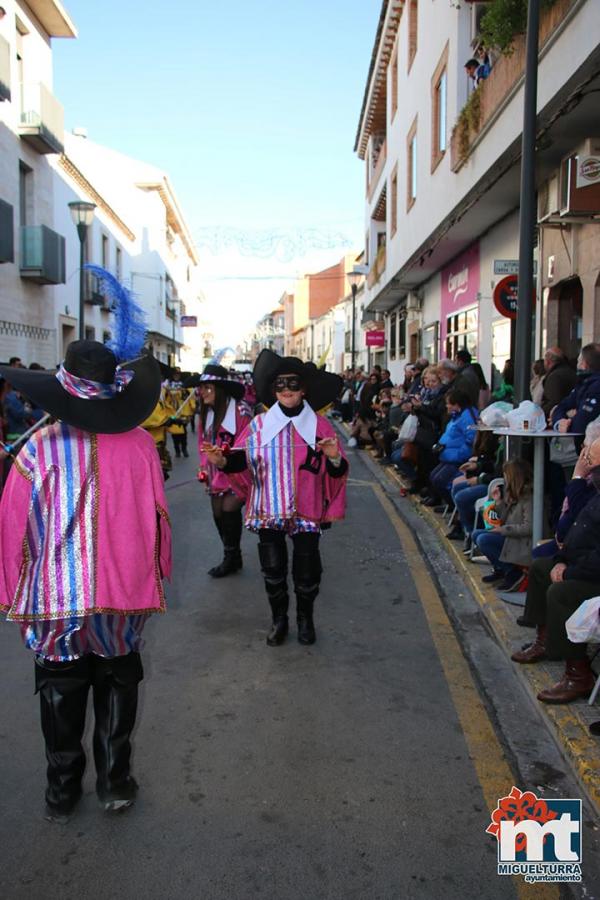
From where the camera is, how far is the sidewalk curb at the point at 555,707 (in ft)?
10.6

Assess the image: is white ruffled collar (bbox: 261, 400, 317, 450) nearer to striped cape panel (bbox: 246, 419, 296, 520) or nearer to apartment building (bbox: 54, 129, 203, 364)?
striped cape panel (bbox: 246, 419, 296, 520)

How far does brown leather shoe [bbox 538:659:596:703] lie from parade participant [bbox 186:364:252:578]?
326cm

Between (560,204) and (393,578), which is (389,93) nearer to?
(560,204)

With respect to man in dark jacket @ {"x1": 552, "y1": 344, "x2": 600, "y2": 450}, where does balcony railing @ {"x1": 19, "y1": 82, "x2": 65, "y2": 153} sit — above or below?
above

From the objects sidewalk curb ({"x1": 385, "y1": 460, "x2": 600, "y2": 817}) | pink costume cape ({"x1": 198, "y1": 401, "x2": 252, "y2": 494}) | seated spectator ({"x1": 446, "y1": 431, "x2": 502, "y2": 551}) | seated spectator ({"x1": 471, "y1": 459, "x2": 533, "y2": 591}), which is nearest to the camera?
sidewalk curb ({"x1": 385, "y1": 460, "x2": 600, "y2": 817})

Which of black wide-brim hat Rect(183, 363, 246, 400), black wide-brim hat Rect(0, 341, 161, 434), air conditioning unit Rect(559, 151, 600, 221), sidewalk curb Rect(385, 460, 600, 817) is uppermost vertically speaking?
air conditioning unit Rect(559, 151, 600, 221)

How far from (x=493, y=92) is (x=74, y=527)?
33.6 feet

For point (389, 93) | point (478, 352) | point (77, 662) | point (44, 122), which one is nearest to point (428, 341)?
point (478, 352)

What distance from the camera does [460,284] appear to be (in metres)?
17.0

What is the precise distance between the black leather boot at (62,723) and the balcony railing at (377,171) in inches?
964

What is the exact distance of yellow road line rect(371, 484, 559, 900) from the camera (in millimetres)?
3104

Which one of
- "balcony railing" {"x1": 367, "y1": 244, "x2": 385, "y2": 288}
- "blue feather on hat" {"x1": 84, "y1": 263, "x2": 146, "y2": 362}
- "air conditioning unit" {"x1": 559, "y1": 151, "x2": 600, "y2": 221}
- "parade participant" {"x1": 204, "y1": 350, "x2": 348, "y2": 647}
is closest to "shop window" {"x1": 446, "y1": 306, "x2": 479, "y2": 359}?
"air conditioning unit" {"x1": 559, "y1": 151, "x2": 600, "y2": 221}

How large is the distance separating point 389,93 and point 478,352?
1198 cm

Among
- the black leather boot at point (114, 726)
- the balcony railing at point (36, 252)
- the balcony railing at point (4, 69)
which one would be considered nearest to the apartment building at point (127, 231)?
the balcony railing at point (36, 252)
